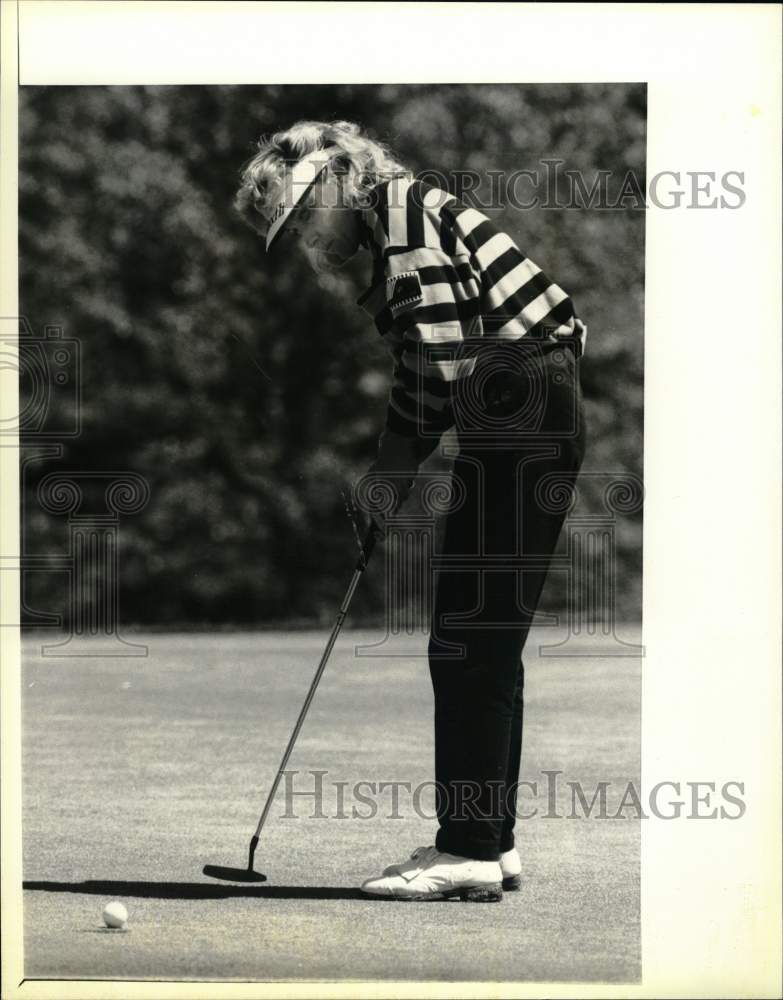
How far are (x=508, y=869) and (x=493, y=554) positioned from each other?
0.84 m

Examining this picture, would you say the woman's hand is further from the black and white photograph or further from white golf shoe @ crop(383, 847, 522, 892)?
white golf shoe @ crop(383, 847, 522, 892)

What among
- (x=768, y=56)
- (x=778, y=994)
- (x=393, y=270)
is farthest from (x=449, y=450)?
(x=778, y=994)

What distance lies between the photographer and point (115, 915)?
186 inches

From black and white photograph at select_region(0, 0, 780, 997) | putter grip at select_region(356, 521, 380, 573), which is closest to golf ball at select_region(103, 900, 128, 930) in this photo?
black and white photograph at select_region(0, 0, 780, 997)

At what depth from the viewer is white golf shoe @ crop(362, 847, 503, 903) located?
4.88 metres

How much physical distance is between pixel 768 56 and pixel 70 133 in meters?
1.74

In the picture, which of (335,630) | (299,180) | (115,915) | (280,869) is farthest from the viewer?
(280,869)

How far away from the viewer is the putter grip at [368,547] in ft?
16.7

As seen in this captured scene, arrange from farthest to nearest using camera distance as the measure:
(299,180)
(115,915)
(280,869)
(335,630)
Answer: (280,869) → (335,630) → (299,180) → (115,915)

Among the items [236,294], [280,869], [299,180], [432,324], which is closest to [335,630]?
[280,869]

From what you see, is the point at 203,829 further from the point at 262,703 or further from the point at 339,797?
the point at 262,703

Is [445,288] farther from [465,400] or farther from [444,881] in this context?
[444,881]

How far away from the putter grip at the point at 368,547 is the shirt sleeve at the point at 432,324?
0.36 metres

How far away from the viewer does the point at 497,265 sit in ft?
15.8
